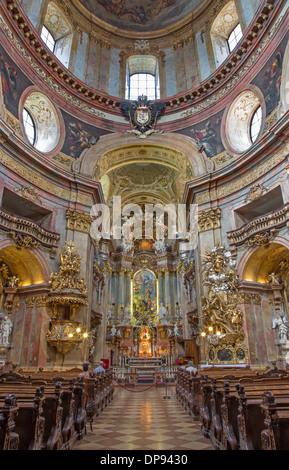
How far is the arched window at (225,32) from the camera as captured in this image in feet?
60.8

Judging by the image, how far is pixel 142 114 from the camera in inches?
783

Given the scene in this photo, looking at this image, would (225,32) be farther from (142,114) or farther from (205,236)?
(205,236)

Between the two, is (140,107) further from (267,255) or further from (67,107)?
(267,255)

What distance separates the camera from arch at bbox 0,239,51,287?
43.9 feet

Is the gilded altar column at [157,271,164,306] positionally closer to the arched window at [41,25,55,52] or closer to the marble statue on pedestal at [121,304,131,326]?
the marble statue on pedestal at [121,304,131,326]

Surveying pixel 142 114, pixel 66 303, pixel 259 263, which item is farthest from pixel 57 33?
pixel 259 263

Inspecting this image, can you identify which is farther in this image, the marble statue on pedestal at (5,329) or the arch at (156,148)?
the arch at (156,148)

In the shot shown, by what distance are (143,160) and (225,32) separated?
9068mm

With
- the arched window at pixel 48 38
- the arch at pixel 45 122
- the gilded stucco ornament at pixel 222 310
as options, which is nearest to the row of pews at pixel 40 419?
the gilded stucco ornament at pixel 222 310

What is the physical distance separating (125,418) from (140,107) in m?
17.6

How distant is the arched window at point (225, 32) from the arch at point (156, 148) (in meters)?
5.19

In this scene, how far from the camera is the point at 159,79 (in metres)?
21.6

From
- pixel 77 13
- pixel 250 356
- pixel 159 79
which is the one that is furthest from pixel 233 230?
pixel 77 13

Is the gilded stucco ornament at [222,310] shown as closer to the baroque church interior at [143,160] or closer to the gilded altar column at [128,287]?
the baroque church interior at [143,160]
